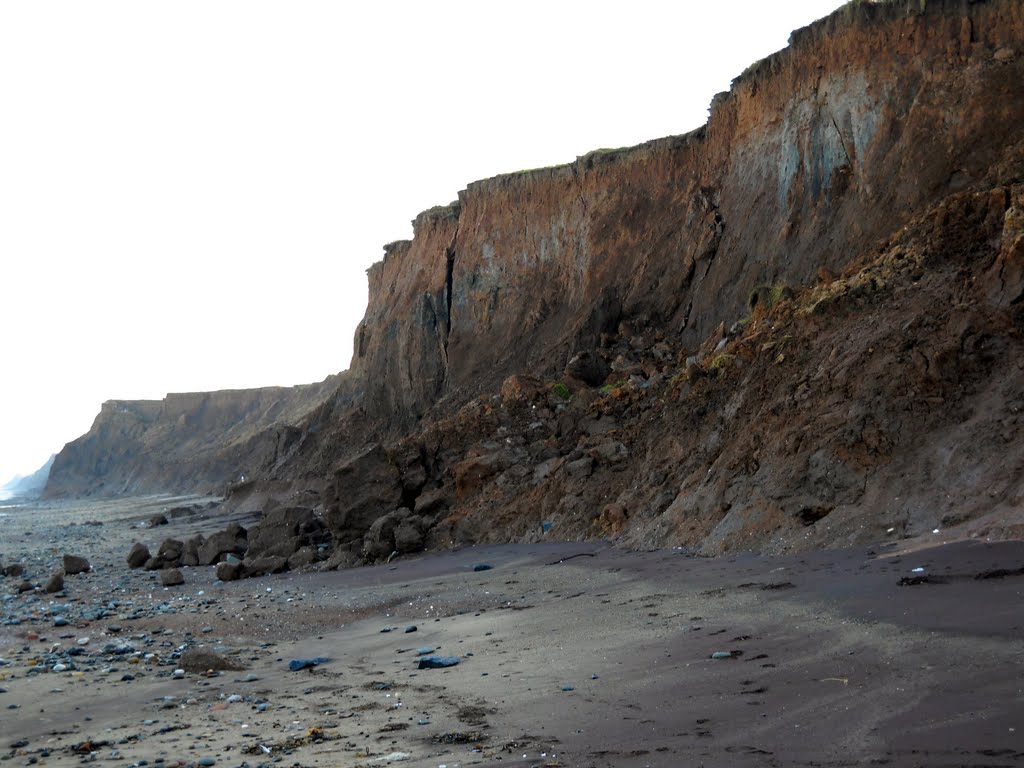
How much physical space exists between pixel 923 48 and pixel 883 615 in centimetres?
1576

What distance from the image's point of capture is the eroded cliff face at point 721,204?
17.7 meters

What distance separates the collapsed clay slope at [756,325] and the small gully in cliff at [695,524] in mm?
67

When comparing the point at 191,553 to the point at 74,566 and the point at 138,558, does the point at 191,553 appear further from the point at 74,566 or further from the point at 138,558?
the point at 74,566

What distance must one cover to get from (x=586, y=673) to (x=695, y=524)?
20.0ft

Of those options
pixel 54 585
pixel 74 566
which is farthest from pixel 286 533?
pixel 54 585

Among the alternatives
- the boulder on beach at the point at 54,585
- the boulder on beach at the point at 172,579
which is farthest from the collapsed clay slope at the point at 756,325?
the boulder on beach at the point at 54,585

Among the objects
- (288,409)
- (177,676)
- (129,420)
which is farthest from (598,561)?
(129,420)

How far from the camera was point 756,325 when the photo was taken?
1584 cm

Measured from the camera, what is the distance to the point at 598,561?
508 inches

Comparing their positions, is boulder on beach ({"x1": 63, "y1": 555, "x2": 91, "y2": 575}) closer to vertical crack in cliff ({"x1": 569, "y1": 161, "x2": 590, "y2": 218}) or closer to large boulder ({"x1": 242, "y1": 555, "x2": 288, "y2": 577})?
large boulder ({"x1": 242, "y1": 555, "x2": 288, "y2": 577})

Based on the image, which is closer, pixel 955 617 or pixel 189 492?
pixel 955 617

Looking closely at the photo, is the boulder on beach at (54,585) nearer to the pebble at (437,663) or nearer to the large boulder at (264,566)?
the large boulder at (264,566)

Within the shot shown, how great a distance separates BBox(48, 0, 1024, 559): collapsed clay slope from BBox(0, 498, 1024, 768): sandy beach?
181cm

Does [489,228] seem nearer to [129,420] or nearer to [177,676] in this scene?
[177,676]
